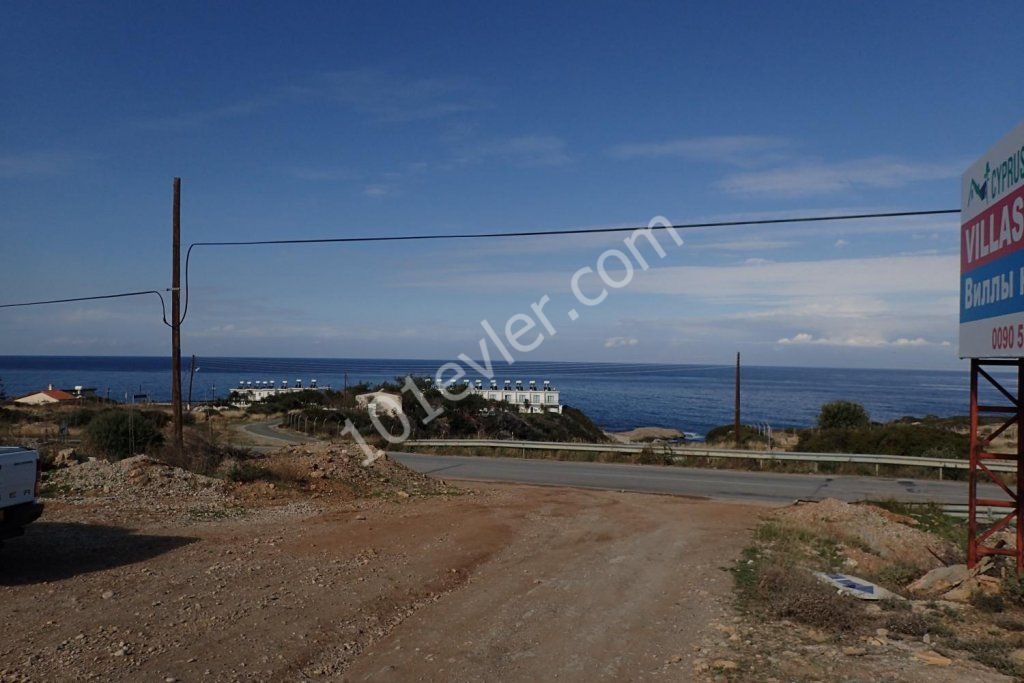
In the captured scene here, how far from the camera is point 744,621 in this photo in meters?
→ 8.05

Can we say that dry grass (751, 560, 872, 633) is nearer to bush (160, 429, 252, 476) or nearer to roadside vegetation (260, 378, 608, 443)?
bush (160, 429, 252, 476)

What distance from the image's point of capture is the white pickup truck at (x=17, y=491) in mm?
8664

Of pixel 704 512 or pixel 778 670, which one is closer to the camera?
pixel 778 670

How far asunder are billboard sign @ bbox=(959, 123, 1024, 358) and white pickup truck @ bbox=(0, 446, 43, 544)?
1176 centimetres

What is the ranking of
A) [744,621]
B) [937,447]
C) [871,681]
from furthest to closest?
[937,447]
[744,621]
[871,681]

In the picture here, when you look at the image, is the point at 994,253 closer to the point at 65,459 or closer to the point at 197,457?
the point at 197,457

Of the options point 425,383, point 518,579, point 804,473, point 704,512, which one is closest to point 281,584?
point 518,579

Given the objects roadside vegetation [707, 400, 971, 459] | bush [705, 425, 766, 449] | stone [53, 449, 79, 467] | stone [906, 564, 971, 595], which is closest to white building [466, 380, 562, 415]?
bush [705, 425, 766, 449]

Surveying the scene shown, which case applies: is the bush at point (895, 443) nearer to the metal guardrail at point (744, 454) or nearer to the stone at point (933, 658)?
the metal guardrail at point (744, 454)

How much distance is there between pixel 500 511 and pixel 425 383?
102 feet

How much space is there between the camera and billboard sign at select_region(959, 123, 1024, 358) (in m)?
9.42

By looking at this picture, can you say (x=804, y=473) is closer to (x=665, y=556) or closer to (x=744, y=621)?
(x=665, y=556)

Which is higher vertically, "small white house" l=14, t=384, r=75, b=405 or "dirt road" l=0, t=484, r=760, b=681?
"dirt road" l=0, t=484, r=760, b=681

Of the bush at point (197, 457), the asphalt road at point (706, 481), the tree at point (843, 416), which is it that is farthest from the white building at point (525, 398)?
the bush at point (197, 457)
